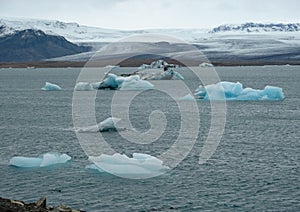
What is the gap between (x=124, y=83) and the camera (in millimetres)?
56125

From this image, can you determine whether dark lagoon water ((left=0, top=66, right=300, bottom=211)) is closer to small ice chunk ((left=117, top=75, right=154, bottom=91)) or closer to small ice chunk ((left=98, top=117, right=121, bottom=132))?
small ice chunk ((left=98, top=117, right=121, bottom=132))

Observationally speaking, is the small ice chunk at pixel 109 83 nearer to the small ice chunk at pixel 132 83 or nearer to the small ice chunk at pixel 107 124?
the small ice chunk at pixel 132 83

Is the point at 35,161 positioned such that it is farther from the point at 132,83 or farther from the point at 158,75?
the point at 158,75

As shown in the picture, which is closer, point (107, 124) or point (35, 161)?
point (35, 161)

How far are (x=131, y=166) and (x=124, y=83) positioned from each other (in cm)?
3781

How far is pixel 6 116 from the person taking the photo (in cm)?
3722

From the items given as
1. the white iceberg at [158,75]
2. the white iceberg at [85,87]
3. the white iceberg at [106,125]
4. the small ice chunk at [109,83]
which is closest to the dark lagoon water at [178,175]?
the white iceberg at [106,125]

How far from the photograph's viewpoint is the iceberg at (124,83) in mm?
56250

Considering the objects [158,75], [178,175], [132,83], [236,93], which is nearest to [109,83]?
[132,83]

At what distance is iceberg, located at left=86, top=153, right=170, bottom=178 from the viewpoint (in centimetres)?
1856

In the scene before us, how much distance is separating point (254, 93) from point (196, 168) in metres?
26.6

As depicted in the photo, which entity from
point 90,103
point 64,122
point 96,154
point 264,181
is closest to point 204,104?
point 90,103

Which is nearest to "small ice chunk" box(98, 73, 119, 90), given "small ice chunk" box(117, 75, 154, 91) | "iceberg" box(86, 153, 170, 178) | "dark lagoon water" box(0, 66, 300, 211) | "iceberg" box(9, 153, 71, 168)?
"small ice chunk" box(117, 75, 154, 91)

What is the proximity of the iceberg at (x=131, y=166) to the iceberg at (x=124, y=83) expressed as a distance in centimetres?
3677
